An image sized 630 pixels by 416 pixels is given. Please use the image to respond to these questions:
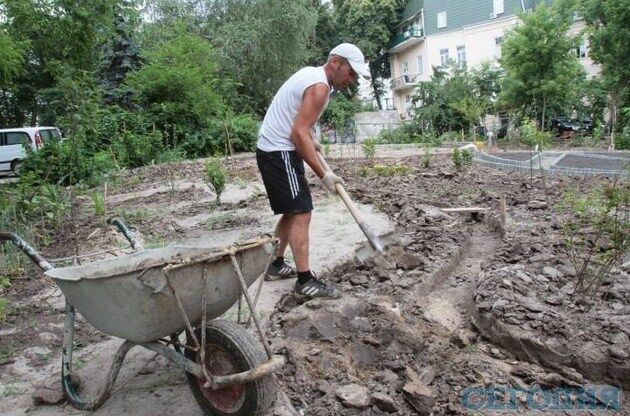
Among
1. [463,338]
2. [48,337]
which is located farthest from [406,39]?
[48,337]

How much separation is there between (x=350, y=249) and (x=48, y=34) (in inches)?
273

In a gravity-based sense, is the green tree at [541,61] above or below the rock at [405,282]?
above

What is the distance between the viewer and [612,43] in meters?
19.9

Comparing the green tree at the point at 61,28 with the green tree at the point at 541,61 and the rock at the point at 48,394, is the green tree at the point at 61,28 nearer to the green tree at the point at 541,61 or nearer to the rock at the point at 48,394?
the rock at the point at 48,394

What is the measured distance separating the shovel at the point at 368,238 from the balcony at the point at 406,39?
34043mm

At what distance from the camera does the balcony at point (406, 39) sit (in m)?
35.9

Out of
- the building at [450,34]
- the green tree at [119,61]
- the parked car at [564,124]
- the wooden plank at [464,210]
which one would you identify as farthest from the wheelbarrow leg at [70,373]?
the building at [450,34]

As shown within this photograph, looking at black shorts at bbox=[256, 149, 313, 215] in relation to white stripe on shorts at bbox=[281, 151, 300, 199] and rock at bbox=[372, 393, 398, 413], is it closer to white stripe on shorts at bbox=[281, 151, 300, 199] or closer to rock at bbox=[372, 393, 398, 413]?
white stripe on shorts at bbox=[281, 151, 300, 199]

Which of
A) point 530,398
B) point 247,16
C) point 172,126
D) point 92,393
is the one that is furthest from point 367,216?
point 247,16

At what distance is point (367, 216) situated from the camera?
6.32 m

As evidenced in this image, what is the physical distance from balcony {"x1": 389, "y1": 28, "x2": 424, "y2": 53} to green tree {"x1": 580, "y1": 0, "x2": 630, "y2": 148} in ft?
52.0

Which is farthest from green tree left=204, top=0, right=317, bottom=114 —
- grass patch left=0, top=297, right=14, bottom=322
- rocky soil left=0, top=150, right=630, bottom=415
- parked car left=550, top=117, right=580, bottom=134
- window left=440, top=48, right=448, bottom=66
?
grass patch left=0, top=297, right=14, bottom=322

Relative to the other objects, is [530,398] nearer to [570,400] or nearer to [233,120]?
[570,400]

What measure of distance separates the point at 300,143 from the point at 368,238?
32.3 inches
